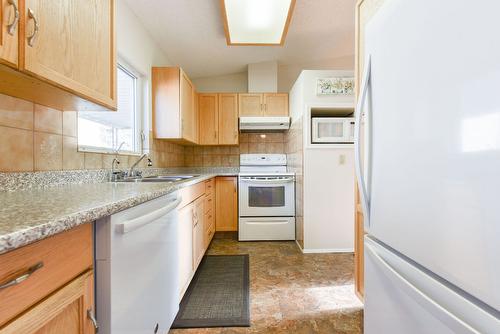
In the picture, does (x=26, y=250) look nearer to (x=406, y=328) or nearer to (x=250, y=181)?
(x=406, y=328)

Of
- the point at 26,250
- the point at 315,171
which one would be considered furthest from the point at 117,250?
the point at 315,171

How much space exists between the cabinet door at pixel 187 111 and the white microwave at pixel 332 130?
148cm

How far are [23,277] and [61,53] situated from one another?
0.89 metres

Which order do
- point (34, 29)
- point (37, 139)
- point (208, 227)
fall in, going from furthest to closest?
point (208, 227)
point (37, 139)
point (34, 29)

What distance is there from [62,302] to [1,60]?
2.33ft

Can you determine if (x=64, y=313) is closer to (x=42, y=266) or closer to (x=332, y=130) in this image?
(x=42, y=266)

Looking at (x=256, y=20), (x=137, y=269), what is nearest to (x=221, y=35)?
(x=256, y=20)

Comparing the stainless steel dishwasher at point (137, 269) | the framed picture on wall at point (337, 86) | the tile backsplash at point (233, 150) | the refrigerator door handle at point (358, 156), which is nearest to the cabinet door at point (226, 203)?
the tile backsplash at point (233, 150)

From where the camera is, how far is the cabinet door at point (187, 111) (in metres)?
2.73

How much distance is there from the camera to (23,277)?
0.45 m

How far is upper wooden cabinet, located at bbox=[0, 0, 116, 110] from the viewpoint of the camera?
78 cm

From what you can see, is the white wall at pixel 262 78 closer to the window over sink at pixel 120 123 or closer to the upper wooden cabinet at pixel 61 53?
the window over sink at pixel 120 123

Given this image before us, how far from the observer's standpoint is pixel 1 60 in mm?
711

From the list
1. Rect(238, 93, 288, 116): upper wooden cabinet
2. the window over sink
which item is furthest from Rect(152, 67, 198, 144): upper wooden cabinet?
Rect(238, 93, 288, 116): upper wooden cabinet
